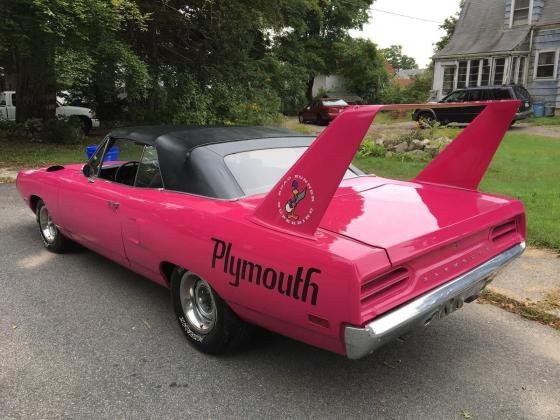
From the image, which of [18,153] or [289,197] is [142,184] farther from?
[18,153]

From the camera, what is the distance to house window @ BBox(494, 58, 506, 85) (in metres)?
23.2

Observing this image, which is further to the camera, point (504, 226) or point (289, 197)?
point (504, 226)

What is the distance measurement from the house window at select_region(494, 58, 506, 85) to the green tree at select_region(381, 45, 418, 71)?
6903 centimetres

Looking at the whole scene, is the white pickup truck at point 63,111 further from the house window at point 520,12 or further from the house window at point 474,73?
the house window at point 520,12

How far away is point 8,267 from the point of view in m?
4.70

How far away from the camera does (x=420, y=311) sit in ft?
8.08

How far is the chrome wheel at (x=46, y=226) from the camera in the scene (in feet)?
16.7

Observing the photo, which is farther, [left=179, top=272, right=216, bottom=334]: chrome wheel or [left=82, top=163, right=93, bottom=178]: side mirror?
[left=82, top=163, right=93, bottom=178]: side mirror

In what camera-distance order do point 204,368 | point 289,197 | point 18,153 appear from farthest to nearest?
point 18,153 < point 204,368 < point 289,197

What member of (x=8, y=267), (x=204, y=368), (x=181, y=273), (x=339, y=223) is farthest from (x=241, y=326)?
(x=8, y=267)

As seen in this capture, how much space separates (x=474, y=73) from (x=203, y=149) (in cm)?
2411

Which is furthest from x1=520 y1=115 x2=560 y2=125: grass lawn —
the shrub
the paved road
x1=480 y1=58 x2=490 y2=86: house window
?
the paved road

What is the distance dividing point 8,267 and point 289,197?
337cm

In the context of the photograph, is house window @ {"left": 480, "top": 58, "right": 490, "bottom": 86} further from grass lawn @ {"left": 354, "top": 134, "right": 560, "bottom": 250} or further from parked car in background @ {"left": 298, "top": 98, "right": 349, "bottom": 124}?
grass lawn @ {"left": 354, "top": 134, "right": 560, "bottom": 250}
